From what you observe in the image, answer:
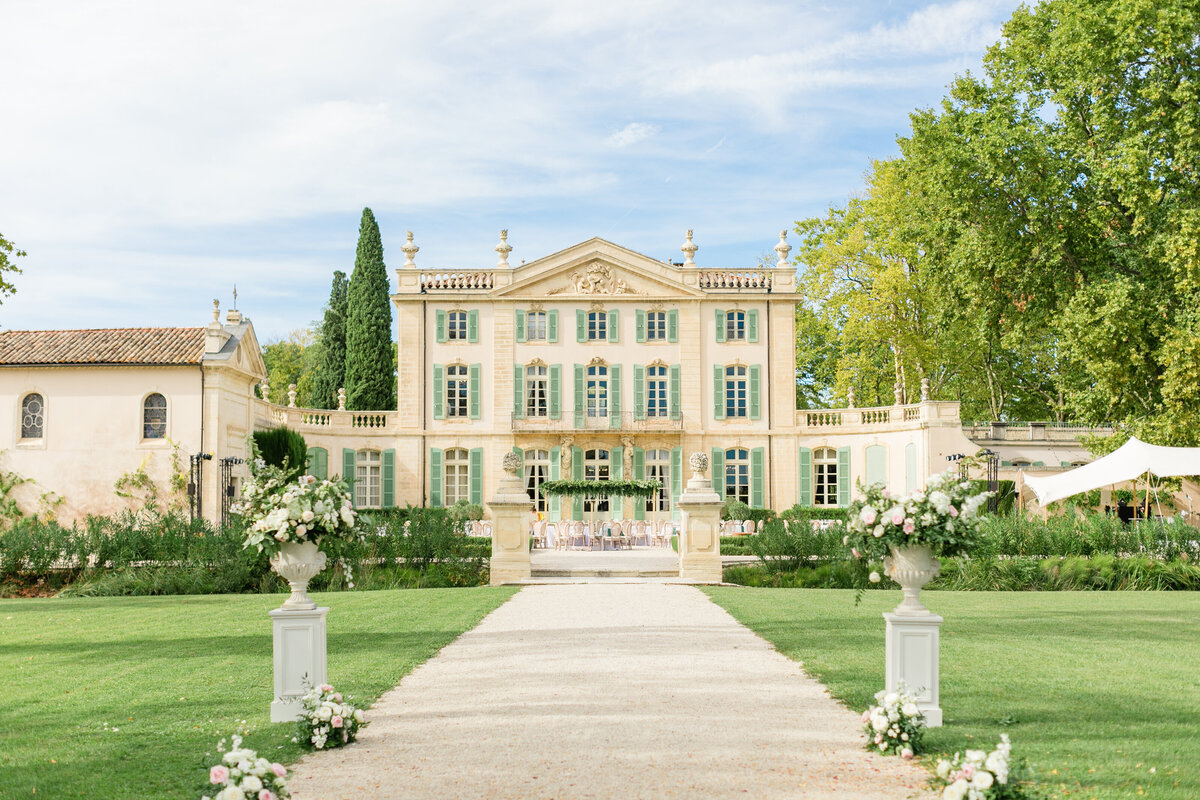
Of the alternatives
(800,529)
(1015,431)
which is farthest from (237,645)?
(1015,431)

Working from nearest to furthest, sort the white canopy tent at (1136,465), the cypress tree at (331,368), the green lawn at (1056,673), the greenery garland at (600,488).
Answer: the green lawn at (1056,673) < the white canopy tent at (1136,465) < the greenery garland at (600,488) < the cypress tree at (331,368)

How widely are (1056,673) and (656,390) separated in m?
25.0

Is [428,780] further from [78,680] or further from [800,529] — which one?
[800,529]

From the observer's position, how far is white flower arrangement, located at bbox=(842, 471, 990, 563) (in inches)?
217

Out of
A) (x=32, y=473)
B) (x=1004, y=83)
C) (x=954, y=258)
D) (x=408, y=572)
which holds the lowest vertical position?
(x=408, y=572)

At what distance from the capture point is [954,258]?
67.9ft

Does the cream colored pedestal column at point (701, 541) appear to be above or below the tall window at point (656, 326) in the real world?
below

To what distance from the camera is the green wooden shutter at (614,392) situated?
31.7 meters

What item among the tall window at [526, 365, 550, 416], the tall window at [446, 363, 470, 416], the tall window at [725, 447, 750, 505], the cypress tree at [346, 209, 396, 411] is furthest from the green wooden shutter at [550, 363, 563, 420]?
the cypress tree at [346, 209, 396, 411]

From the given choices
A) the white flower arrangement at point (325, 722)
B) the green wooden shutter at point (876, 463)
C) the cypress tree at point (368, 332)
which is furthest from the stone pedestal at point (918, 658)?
the cypress tree at point (368, 332)

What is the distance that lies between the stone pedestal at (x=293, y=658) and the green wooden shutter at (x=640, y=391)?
→ 26.1m

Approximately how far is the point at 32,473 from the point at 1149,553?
22.2 m

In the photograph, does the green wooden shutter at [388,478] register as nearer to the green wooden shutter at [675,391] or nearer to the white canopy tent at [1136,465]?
the green wooden shutter at [675,391]

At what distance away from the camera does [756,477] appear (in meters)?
31.5
